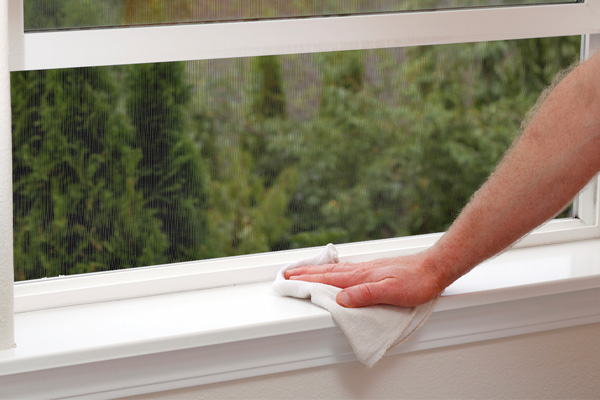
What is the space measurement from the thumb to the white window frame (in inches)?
11.2

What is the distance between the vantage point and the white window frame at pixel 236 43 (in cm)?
130

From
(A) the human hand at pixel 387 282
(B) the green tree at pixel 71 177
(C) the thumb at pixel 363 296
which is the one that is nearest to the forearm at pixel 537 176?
A: (A) the human hand at pixel 387 282

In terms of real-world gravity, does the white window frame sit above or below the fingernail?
above

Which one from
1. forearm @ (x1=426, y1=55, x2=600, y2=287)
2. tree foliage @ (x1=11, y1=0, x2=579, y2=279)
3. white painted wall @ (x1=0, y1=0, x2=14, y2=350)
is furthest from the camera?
tree foliage @ (x1=11, y1=0, x2=579, y2=279)

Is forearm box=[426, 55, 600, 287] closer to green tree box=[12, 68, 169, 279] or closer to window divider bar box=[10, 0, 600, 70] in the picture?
window divider bar box=[10, 0, 600, 70]

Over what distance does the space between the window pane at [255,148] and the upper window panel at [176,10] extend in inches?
3.8

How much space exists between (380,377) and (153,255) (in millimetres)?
555

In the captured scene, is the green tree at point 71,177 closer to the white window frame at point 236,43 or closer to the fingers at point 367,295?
the white window frame at point 236,43

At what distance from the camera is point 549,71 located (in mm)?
1715

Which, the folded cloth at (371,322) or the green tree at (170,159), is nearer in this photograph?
the folded cloth at (371,322)

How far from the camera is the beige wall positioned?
1279mm

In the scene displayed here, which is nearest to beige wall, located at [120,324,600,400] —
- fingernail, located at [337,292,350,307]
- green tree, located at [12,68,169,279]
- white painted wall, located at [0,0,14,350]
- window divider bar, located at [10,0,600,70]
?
fingernail, located at [337,292,350,307]

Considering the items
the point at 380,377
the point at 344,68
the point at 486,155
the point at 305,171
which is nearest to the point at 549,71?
the point at 486,155

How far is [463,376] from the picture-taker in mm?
1415
